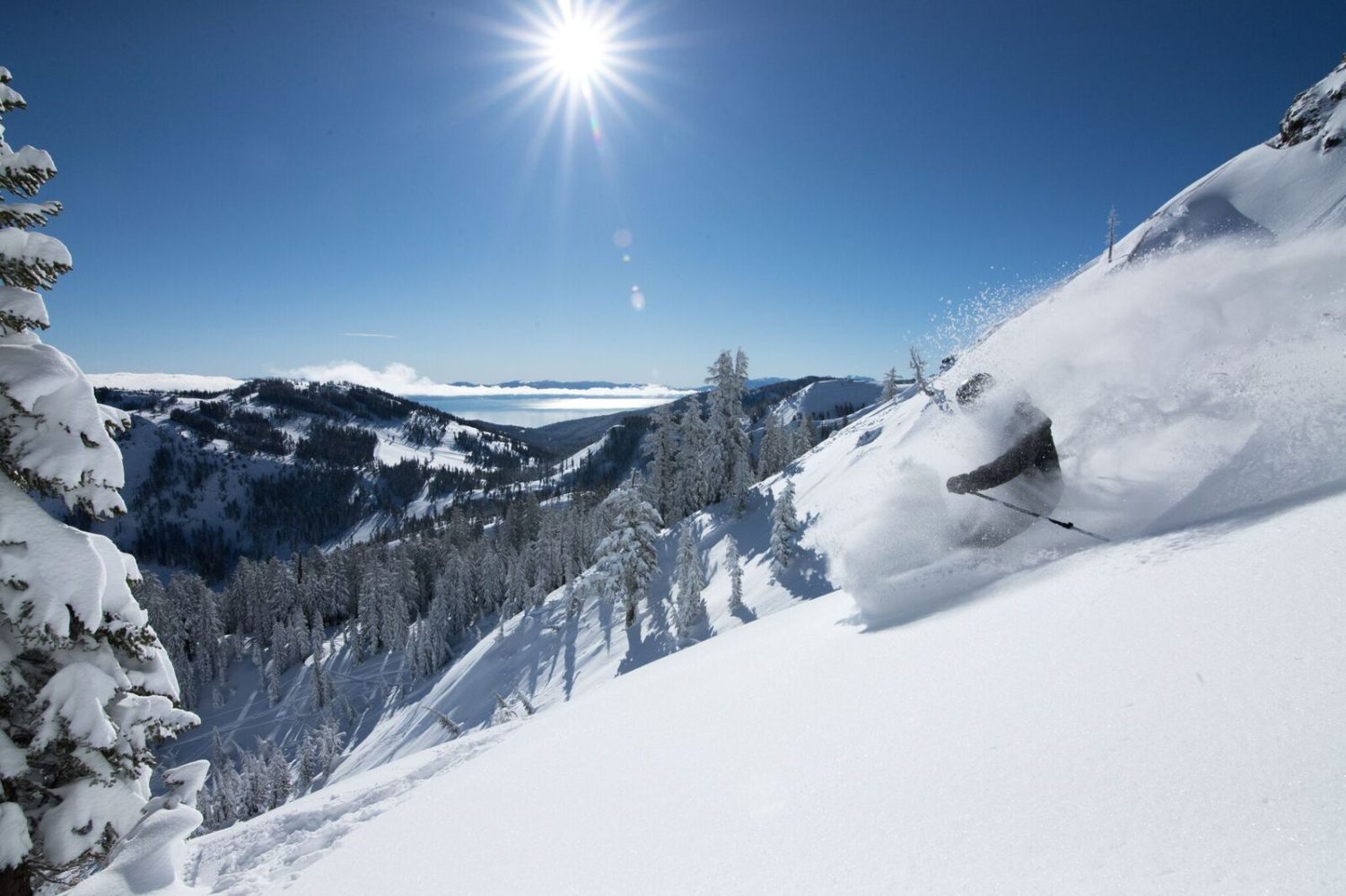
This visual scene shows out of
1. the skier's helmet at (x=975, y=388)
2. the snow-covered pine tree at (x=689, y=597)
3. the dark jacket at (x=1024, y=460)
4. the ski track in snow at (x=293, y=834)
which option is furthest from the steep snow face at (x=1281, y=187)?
the ski track in snow at (x=293, y=834)

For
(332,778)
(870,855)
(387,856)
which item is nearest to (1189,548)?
(870,855)

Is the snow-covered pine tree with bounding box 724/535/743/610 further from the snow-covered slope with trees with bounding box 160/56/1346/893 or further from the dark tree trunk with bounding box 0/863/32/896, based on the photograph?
the dark tree trunk with bounding box 0/863/32/896

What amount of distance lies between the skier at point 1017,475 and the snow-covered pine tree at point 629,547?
24.8 metres

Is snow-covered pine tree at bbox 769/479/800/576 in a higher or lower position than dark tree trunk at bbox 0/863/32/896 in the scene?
higher

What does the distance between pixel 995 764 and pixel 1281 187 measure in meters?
51.9

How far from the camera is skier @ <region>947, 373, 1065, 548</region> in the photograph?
25.0 feet

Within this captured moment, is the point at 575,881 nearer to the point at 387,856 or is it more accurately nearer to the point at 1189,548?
the point at 387,856

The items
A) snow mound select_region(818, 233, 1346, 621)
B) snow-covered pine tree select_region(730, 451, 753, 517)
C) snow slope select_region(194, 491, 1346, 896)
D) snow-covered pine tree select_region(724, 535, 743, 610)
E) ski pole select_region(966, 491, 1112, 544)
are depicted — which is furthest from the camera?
snow-covered pine tree select_region(730, 451, 753, 517)

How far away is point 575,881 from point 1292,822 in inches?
148

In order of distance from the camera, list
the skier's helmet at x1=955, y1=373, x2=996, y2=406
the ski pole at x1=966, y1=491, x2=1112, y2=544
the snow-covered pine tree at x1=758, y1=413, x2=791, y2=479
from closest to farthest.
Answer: the ski pole at x1=966, y1=491, x2=1112, y2=544 < the skier's helmet at x1=955, y1=373, x2=996, y2=406 < the snow-covered pine tree at x1=758, y1=413, x2=791, y2=479

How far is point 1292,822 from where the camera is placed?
1.91 meters

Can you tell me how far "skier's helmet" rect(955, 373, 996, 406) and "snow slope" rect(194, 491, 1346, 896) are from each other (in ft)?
15.0

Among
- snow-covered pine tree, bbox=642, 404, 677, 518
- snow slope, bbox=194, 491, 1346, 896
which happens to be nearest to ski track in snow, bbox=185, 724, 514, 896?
snow slope, bbox=194, 491, 1346, 896

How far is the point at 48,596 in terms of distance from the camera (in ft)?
16.7
